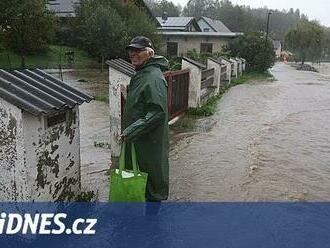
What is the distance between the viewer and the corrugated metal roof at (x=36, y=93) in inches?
142

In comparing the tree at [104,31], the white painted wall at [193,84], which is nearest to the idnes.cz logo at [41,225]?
the white painted wall at [193,84]

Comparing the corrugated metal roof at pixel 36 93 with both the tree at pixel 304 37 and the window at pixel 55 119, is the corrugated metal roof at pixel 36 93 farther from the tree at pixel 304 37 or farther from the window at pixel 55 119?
the tree at pixel 304 37

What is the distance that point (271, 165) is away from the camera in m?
7.32

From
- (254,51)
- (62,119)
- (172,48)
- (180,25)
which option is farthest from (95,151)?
(180,25)

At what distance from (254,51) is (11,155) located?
32.3 metres

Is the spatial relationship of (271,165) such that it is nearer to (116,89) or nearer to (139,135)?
(116,89)

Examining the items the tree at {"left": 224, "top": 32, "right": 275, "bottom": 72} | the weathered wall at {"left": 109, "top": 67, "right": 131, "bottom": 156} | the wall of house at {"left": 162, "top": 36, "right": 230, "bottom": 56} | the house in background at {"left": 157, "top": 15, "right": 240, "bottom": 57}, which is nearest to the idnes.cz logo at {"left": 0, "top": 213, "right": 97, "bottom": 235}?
the weathered wall at {"left": 109, "top": 67, "right": 131, "bottom": 156}

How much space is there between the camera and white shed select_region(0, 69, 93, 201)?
3.65 meters

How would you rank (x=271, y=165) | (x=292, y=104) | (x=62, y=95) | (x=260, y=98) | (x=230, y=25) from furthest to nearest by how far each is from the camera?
1. (x=230, y=25)
2. (x=260, y=98)
3. (x=292, y=104)
4. (x=271, y=165)
5. (x=62, y=95)

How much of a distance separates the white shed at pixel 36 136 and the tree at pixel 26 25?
23337 millimetres

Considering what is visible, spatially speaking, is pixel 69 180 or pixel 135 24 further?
pixel 135 24

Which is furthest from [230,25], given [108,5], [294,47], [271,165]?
[271,165]

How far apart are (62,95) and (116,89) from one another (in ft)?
8.46

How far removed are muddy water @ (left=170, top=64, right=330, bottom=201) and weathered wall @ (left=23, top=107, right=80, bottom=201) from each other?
147cm
